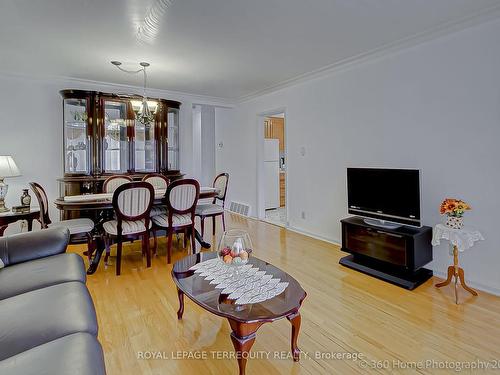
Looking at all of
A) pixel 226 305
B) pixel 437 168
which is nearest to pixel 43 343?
pixel 226 305

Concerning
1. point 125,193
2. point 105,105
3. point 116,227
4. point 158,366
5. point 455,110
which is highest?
point 105,105

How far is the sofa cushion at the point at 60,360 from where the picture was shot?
1.02m

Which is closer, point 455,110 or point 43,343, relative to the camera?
point 43,343

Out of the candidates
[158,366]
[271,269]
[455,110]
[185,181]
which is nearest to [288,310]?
[271,269]

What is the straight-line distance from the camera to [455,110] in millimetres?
2848

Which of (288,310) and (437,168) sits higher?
(437,168)

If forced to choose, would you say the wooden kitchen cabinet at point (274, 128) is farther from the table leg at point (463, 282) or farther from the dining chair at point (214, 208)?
the table leg at point (463, 282)

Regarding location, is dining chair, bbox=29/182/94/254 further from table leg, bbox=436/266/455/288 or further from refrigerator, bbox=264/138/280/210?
refrigerator, bbox=264/138/280/210

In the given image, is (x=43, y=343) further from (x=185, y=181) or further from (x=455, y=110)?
(x=455, y=110)

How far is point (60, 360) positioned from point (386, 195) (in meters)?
3.08

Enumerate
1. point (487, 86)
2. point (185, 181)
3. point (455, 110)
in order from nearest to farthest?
1. point (487, 86)
2. point (455, 110)
3. point (185, 181)

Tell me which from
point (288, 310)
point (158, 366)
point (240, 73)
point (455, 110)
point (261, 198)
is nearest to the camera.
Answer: point (288, 310)

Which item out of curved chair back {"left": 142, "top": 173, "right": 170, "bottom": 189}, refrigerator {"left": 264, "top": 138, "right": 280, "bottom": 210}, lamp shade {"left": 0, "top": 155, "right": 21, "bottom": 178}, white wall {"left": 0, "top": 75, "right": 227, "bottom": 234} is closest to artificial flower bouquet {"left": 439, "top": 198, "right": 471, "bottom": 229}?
curved chair back {"left": 142, "top": 173, "right": 170, "bottom": 189}

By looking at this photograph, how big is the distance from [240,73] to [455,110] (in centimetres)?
280
